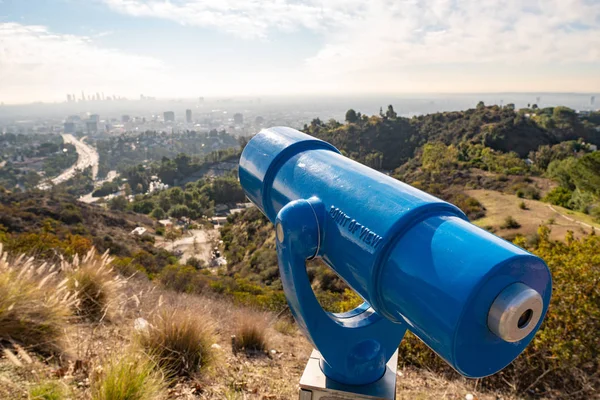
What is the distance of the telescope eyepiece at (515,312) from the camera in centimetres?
93

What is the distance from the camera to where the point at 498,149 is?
3959 cm

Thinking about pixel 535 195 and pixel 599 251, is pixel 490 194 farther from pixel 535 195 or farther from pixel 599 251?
pixel 599 251

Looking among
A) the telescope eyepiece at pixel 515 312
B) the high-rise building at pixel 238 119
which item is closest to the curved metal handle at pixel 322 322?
the telescope eyepiece at pixel 515 312

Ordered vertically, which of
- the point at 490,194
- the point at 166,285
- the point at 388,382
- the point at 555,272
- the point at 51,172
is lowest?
the point at 51,172

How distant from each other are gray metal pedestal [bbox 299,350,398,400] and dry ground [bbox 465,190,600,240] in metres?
11.8

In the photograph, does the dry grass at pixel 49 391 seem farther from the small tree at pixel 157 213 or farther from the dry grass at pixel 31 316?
the small tree at pixel 157 213

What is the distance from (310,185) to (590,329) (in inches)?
133

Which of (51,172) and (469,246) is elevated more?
(469,246)

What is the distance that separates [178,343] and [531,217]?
16.0m

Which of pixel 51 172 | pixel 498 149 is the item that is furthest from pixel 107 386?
pixel 51 172

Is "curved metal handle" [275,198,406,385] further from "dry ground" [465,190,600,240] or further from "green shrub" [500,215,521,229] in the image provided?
"green shrub" [500,215,521,229]

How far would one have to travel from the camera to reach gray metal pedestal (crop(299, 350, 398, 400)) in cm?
152

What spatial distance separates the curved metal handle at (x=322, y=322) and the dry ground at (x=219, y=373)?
122 centimetres

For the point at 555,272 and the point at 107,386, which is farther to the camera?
the point at 555,272
